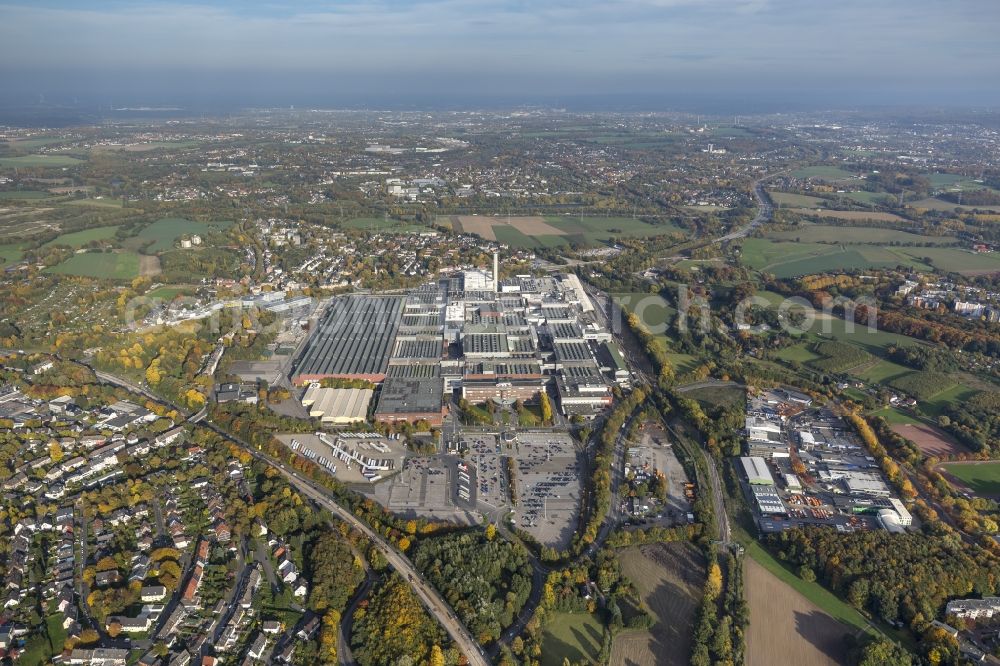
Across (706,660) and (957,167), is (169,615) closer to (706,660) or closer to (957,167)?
(706,660)

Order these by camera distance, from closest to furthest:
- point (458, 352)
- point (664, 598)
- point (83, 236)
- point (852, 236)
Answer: point (664, 598)
point (458, 352)
point (83, 236)
point (852, 236)

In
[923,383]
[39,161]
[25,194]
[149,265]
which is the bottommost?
[923,383]

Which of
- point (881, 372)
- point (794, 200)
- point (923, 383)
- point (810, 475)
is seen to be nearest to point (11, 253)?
point (810, 475)

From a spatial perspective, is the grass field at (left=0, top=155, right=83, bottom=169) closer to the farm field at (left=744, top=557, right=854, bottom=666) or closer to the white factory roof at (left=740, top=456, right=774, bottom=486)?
the white factory roof at (left=740, top=456, right=774, bottom=486)

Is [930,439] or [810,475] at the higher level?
[930,439]

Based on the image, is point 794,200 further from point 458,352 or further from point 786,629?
point 786,629

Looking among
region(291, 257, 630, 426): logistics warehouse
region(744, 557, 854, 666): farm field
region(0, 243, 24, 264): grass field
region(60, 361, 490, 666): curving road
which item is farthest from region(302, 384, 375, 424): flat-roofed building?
region(0, 243, 24, 264): grass field

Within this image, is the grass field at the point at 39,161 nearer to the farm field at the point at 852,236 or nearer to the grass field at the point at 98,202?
the grass field at the point at 98,202
